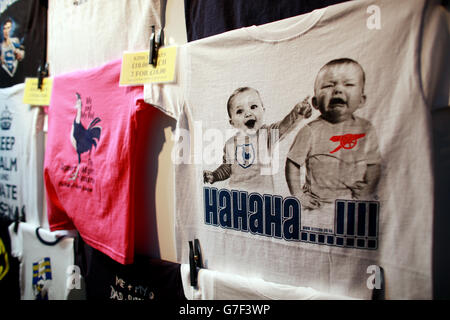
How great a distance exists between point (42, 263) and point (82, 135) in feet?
1.75

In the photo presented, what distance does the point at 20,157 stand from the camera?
3.32ft

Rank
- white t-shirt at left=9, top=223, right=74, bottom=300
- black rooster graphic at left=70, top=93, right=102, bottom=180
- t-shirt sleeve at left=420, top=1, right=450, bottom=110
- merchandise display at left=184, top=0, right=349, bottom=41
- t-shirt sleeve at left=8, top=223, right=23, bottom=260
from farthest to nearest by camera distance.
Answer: t-shirt sleeve at left=8, top=223, right=23, bottom=260, white t-shirt at left=9, top=223, right=74, bottom=300, black rooster graphic at left=70, top=93, right=102, bottom=180, merchandise display at left=184, top=0, right=349, bottom=41, t-shirt sleeve at left=420, top=1, right=450, bottom=110

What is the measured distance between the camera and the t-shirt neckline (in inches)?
18.6

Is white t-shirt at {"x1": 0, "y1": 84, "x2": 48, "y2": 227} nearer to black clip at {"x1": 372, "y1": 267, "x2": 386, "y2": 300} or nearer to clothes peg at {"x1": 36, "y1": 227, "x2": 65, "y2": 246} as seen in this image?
clothes peg at {"x1": 36, "y1": 227, "x2": 65, "y2": 246}

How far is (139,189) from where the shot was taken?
76 cm

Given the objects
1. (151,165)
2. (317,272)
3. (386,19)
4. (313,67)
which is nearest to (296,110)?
(313,67)

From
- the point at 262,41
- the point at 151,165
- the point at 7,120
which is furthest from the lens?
the point at 7,120

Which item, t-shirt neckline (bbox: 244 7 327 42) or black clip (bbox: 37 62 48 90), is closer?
t-shirt neckline (bbox: 244 7 327 42)

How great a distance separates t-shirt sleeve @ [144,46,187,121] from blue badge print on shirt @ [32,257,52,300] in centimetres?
75

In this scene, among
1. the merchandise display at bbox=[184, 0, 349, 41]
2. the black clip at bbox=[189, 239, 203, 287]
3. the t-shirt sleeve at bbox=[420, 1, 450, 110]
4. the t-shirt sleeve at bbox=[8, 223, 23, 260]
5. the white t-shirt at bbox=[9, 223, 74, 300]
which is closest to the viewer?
the t-shirt sleeve at bbox=[420, 1, 450, 110]

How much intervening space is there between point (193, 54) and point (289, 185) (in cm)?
38

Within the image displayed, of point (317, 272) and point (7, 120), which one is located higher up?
point (7, 120)

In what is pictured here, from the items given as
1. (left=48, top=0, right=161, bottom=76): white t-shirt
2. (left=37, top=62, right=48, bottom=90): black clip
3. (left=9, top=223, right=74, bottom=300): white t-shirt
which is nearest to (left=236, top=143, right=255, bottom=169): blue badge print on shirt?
(left=48, top=0, right=161, bottom=76): white t-shirt

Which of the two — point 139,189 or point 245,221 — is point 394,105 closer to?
point 245,221
